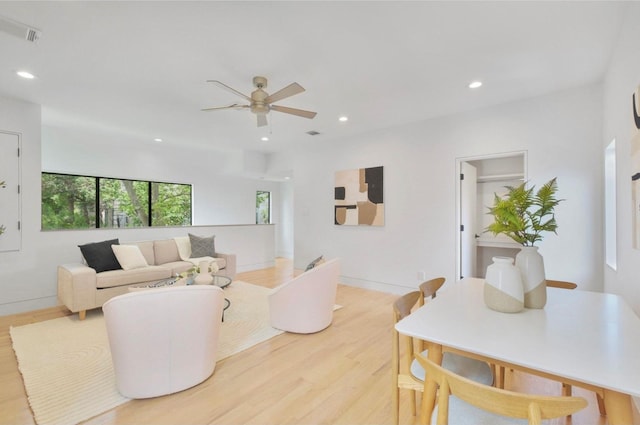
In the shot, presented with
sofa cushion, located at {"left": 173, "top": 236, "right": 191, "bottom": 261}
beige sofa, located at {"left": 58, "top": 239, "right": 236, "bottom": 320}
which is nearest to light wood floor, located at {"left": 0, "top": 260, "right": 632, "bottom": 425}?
beige sofa, located at {"left": 58, "top": 239, "right": 236, "bottom": 320}

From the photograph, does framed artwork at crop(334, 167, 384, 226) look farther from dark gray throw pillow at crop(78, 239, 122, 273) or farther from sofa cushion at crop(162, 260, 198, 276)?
dark gray throw pillow at crop(78, 239, 122, 273)

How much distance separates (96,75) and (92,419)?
10.1 ft

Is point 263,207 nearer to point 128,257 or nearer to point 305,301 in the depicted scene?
point 128,257

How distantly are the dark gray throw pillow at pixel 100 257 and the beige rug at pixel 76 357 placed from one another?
584 millimetres

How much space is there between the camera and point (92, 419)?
1785 millimetres

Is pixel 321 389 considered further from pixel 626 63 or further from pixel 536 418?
pixel 626 63

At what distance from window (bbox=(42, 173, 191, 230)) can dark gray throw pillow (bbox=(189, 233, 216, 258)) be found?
2.05m


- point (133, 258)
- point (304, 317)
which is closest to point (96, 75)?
point (133, 258)

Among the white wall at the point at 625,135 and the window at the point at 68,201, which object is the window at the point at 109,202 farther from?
the white wall at the point at 625,135

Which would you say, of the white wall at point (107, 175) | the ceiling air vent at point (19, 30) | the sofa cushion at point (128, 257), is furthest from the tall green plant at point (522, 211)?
the white wall at point (107, 175)

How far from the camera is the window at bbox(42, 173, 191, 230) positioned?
523cm

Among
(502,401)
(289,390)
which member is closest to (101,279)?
(289,390)

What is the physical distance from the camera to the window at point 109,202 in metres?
5.23

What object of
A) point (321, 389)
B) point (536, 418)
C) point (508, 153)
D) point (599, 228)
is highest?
point (508, 153)
